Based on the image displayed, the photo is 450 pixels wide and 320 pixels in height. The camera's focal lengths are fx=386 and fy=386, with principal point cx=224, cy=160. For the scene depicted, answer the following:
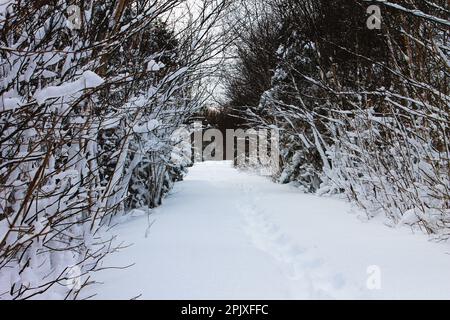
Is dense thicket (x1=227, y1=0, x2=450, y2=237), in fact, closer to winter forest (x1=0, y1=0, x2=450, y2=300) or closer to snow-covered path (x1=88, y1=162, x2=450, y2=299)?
winter forest (x1=0, y1=0, x2=450, y2=300)

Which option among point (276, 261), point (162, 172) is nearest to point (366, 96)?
point (276, 261)

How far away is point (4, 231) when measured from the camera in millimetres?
1754

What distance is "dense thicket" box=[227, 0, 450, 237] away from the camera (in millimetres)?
3854

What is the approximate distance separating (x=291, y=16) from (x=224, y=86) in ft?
23.3

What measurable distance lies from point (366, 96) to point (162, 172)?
4.09 meters

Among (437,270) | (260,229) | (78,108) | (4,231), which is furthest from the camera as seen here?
(260,229)

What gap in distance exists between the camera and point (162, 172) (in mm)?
7672

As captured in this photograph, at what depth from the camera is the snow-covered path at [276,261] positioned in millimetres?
2658

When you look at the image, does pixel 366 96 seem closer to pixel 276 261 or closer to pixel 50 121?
pixel 276 261

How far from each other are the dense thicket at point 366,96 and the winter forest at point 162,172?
40mm

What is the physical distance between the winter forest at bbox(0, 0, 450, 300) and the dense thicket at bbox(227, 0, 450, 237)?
0.13 ft

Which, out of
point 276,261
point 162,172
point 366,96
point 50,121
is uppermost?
point 366,96

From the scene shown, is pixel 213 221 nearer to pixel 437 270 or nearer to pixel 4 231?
pixel 437 270
